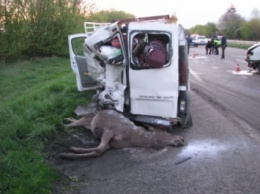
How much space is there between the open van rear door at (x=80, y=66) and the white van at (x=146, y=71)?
1.84 m

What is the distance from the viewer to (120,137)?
6188mm

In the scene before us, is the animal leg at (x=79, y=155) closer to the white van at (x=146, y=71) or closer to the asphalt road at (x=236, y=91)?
the white van at (x=146, y=71)

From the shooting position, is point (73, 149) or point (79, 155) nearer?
point (79, 155)

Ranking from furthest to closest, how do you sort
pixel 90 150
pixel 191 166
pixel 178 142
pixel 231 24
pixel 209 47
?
pixel 231 24 → pixel 209 47 → pixel 178 142 → pixel 90 150 → pixel 191 166

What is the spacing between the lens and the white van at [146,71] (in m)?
6.65

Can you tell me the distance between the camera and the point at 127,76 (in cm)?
686

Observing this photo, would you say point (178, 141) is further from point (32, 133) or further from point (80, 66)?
point (80, 66)

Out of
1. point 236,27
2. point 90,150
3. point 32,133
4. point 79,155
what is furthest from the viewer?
point 236,27

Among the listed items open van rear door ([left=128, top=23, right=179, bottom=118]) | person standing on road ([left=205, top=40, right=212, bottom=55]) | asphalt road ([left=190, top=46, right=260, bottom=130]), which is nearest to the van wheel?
open van rear door ([left=128, top=23, right=179, bottom=118])

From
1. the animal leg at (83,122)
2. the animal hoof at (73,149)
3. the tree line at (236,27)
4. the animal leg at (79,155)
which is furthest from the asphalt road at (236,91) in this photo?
the tree line at (236,27)

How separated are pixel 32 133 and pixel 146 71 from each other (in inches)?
88.5

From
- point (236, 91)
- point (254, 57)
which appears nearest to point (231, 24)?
point (254, 57)

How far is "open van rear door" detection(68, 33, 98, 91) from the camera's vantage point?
8.99m

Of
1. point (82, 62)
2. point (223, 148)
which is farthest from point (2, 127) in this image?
point (223, 148)
